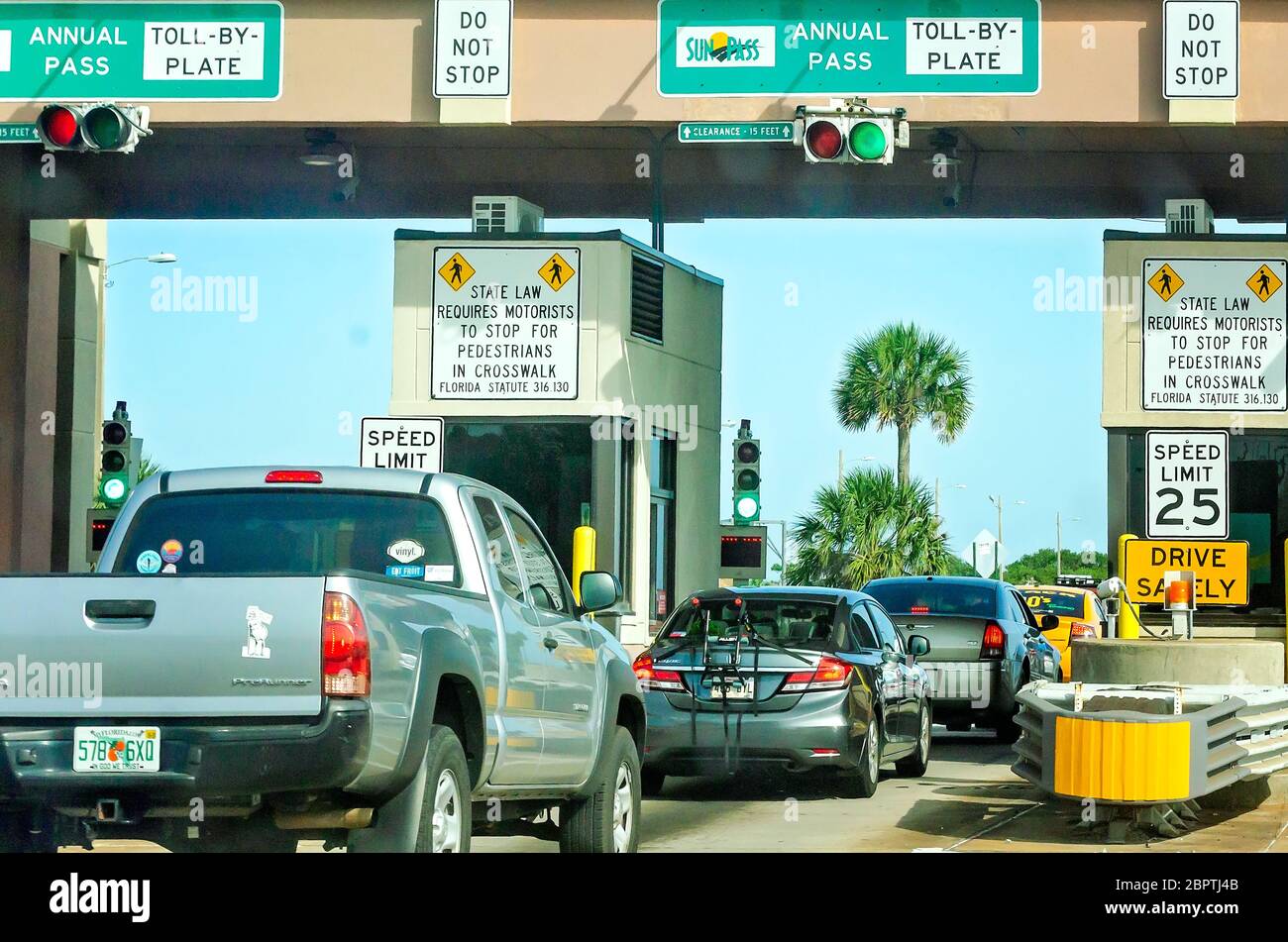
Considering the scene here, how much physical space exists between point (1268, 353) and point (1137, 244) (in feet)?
5.46

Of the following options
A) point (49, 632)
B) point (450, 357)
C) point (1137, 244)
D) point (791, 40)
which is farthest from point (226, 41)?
point (49, 632)

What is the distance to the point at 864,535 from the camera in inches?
1805

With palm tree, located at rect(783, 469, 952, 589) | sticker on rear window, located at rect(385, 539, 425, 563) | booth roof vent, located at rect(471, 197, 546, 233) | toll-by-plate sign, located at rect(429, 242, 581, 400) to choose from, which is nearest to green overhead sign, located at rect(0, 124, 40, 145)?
toll-by-plate sign, located at rect(429, 242, 581, 400)

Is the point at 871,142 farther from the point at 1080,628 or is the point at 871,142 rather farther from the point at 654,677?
the point at 1080,628

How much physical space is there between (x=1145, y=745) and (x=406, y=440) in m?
8.80

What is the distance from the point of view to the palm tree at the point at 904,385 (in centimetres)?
5241

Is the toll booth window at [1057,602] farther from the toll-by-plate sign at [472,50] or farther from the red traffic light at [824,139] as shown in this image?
the toll-by-plate sign at [472,50]

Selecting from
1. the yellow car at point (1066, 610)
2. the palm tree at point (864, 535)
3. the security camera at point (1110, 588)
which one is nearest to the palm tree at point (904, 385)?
the palm tree at point (864, 535)

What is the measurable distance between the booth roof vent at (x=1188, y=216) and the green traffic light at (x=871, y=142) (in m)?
4.33

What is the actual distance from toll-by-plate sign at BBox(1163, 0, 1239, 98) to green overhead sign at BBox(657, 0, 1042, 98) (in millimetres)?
1194

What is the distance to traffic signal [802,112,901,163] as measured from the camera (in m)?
17.8

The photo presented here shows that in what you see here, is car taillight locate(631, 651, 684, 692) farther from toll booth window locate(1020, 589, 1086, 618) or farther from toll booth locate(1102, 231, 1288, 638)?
toll booth window locate(1020, 589, 1086, 618)

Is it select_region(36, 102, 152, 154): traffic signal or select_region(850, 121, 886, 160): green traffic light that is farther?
select_region(36, 102, 152, 154): traffic signal
